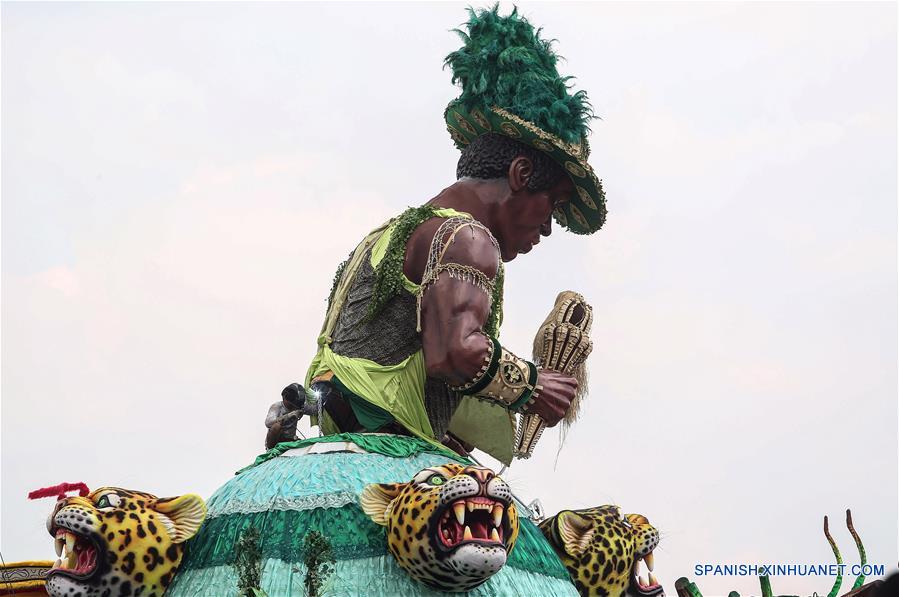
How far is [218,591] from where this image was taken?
512cm

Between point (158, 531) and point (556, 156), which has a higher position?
point (556, 156)

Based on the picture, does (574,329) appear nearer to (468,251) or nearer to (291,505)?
(468,251)

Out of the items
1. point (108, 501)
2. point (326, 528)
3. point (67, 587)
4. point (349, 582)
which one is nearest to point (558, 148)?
point (326, 528)

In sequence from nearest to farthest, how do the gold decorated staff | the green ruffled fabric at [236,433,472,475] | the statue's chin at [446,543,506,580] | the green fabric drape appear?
the statue's chin at [446,543,506,580], the green ruffled fabric at [236,433,472,475], the green fabric drape, the gold decorated staff

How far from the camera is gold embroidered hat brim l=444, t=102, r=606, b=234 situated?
6340 millimetres

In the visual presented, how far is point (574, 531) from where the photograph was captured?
576 centimetres

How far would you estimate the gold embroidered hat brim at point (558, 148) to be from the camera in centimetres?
634

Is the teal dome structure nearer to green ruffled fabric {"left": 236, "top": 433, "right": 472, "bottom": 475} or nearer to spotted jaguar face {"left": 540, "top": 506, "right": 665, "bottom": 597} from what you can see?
green ruffled fabric {"left": 236, "top": 433, "right": 472, "bottom": 475}

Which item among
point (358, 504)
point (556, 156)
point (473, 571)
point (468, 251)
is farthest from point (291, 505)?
point (556, 156)

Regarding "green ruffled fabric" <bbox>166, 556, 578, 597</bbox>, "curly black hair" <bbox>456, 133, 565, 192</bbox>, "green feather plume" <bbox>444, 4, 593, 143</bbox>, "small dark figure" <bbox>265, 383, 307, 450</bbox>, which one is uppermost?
"green feather plume" <bbox>444, 4, 593, 143</bbox>

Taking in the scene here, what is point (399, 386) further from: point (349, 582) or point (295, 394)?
point (349, 582)

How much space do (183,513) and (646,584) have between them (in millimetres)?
1827

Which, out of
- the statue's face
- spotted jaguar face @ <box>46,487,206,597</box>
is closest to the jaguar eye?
spotted jaguar face @ <box>46,487,206,597</box>

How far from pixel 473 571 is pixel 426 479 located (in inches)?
14.5
